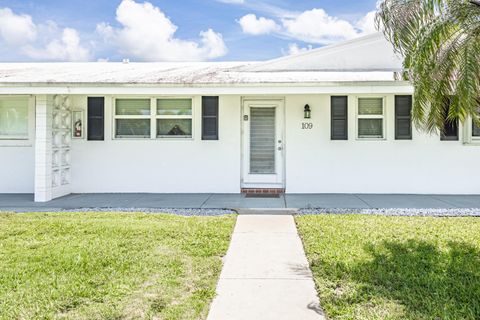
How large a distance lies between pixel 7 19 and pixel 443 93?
16622 mm

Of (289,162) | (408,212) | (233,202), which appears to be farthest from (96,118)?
(408,212)

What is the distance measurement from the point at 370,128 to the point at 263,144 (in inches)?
120

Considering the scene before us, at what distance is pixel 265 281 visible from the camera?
4.32 m

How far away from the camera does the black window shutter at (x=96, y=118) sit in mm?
10594

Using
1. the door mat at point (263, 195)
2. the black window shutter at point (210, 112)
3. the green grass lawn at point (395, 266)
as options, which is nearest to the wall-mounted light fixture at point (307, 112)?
the door mat at point (263, 195)

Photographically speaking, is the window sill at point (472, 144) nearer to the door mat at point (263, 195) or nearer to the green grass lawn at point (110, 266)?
the door mat at point (263, 195)

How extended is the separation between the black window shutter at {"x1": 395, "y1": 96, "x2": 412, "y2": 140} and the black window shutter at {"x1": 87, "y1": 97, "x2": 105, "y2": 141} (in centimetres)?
830

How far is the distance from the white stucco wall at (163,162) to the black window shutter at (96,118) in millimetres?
121

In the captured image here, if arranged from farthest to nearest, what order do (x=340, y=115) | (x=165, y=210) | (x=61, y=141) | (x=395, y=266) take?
(x=340, y=115) < (x=61, y=141) < (x=165, y=210) < (x=395, y=266)

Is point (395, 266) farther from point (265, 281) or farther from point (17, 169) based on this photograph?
point (17, 169)

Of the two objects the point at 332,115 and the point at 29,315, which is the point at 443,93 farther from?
the point at 29,315

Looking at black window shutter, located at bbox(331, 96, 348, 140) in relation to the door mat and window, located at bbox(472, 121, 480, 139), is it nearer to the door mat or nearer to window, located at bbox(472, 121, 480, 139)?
the door mat

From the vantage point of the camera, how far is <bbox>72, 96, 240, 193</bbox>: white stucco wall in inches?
416

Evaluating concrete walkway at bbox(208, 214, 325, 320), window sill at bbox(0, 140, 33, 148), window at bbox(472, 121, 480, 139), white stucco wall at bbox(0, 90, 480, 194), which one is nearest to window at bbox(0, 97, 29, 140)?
window sill at bbox(0, 140, 33, 148)
